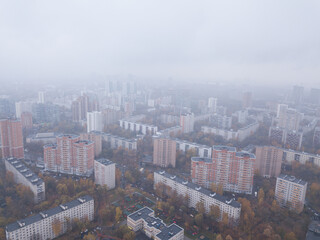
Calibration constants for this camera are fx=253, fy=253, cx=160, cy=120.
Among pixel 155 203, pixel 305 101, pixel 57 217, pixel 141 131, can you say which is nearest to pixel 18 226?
pixel 57 217

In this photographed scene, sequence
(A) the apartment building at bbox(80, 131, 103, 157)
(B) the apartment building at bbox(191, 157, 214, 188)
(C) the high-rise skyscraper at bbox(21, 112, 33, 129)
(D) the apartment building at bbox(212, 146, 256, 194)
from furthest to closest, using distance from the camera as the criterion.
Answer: (C) the high-rise skyscraper at bbox(21, 112, 33, 129)
(A) the apartment building at bbox(80, 131, 103, 157)
(B) the apartment building at bbox(191, 157, 214, 188)
(D) the apartment building at bbox(212, 146, 256, 194)

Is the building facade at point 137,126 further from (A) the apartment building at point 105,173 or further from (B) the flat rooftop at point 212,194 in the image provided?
(B) the flat rooftop at point 212,194

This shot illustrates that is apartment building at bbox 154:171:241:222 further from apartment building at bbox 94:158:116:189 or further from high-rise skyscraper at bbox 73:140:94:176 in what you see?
high-rise skyscraper at bbox 73:140:94:176

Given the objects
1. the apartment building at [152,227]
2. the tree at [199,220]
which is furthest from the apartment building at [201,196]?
the apartment building at [152,227]

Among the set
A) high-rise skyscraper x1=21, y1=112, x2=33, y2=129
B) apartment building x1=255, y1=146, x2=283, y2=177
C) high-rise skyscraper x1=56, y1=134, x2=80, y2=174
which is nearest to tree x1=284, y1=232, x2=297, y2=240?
apartment building x1=255, y1=146, x2=283, y2=177

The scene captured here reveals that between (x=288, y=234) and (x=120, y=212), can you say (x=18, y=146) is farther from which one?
(x=288, y=234)
